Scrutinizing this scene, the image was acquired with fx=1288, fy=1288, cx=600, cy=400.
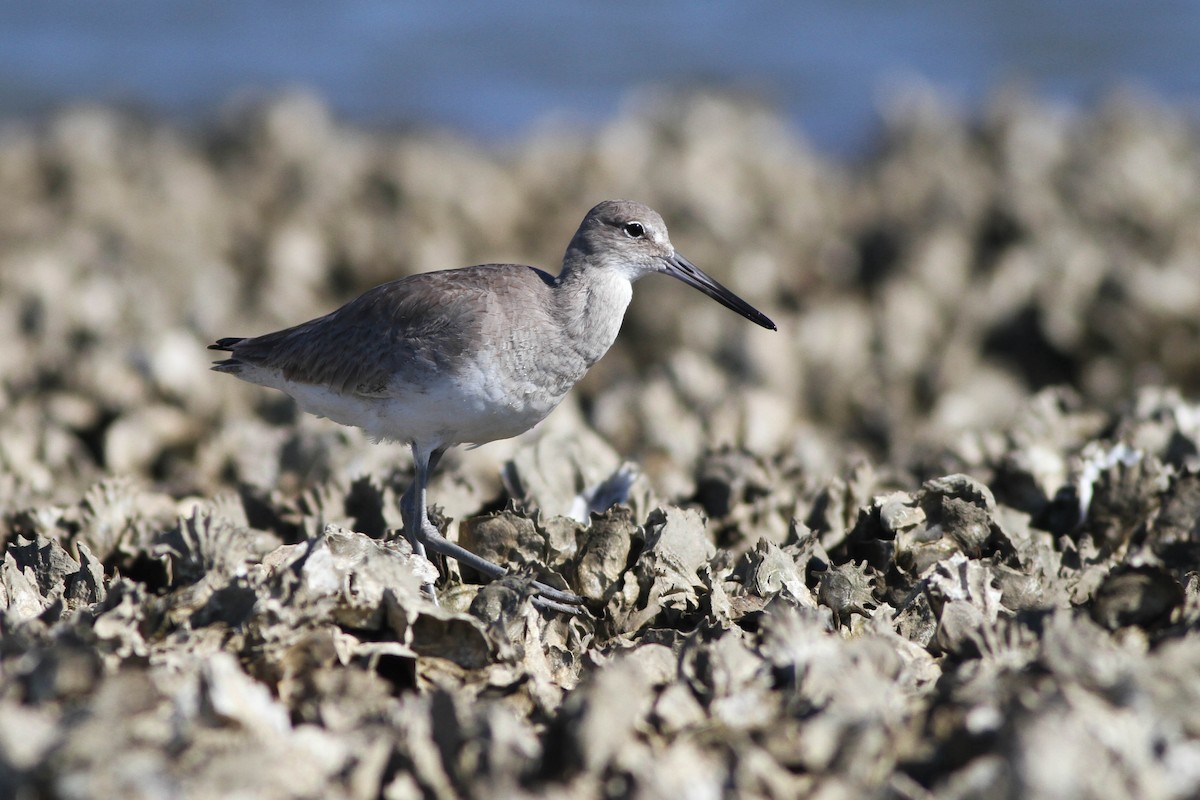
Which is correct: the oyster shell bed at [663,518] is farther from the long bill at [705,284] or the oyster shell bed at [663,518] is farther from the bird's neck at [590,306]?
the long bill at [705,284]

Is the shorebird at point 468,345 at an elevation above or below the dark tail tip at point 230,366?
above

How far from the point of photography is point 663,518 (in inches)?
153

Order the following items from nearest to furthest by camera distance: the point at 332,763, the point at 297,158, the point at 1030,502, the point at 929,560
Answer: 1. the point at 332,763
2. the point at 929,560
3. the point at 1030,502
4. the point at 297,158

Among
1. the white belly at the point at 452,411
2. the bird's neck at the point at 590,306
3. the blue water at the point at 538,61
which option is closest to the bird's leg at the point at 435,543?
the white belly at the point at 452,411

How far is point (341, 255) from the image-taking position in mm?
9133

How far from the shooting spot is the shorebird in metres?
4.42

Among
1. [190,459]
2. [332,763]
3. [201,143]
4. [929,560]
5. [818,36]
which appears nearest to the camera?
[332,763]

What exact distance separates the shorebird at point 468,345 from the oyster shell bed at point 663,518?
9.2 inches

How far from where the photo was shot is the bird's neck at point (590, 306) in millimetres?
4625

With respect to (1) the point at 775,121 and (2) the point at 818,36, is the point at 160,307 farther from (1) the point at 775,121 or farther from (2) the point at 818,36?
(2) the point at 818,36

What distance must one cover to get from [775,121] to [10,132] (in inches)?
351

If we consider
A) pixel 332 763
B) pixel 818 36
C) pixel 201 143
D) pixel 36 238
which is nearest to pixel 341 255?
pixel 36 238

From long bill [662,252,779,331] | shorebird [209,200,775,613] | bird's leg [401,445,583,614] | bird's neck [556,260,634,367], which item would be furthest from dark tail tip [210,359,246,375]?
long bill [662,252,779,331]

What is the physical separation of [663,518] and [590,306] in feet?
3.58
